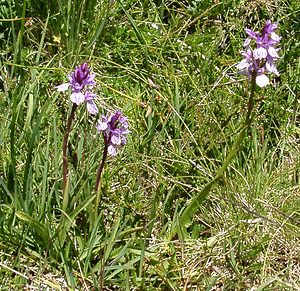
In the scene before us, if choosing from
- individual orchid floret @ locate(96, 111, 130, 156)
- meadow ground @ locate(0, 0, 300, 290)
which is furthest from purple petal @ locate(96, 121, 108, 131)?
meadow ground @ locate(0, 0, 300, 290)

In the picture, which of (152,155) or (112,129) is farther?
(152,155)

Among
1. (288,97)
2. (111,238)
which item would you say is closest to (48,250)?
(111,238)

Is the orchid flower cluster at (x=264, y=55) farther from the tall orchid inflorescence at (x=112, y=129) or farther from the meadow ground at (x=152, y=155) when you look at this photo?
the tall orchid inflorescence at (x=112, y=129)

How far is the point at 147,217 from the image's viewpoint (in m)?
2.08

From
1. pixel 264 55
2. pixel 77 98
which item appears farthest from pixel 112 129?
pixel 264 55

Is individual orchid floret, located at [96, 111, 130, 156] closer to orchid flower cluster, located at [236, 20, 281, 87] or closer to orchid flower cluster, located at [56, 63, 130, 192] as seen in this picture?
orchid flower cluster, located at [56, 63, 130, 192]

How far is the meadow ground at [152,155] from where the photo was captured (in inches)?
74.7

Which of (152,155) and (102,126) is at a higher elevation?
(102,126)

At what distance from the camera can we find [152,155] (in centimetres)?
224

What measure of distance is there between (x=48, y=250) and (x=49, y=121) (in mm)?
524

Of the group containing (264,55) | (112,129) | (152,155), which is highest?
(264,55)

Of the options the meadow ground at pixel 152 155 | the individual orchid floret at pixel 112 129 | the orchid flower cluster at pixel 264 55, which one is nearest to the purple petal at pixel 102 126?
the individual orchid floret at pixel 112 129

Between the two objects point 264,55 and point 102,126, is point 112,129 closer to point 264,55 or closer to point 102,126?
point 102,126

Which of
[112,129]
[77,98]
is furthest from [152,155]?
[77,98]
